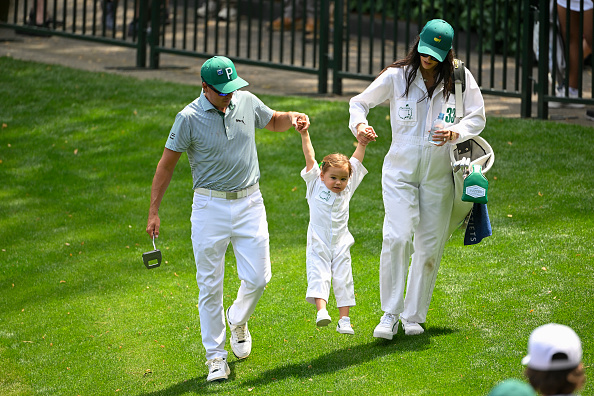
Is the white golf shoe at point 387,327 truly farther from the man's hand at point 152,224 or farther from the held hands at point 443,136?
the man's hand at point 152,224

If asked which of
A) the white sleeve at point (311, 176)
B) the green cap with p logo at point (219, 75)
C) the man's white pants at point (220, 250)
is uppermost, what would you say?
the green cap with p logo at point (219, 75)

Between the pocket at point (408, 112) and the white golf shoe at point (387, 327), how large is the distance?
1.45m

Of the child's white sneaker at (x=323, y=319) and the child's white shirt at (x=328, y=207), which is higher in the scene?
the child's white shirt at (x=328, y=207)

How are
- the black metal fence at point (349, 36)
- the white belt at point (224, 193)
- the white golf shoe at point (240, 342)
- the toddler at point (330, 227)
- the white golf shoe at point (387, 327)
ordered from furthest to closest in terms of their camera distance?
the black metal fence at point (349, 36) → the white golf shoe at point (240, 342) → the white golf shoe at point (387, 327) → the toddler at point (330, 227) → the white belt at point (224, 193)

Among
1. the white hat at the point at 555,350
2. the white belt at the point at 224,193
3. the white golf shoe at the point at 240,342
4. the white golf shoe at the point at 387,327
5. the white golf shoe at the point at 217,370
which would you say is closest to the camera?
the white hat at the point at 555,350

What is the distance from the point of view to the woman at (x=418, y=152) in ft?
18.8

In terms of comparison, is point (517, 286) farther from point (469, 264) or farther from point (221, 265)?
point (221, 265)

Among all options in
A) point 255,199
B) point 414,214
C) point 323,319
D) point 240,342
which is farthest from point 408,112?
point 240,342

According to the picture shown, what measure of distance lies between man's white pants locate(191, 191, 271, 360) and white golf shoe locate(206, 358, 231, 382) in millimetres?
41

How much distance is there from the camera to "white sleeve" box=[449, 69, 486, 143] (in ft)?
18.7

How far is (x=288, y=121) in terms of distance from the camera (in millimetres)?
6023

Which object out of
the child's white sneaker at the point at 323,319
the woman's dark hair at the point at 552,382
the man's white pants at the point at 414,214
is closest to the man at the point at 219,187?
the child's white sneaker at the point at 323,319

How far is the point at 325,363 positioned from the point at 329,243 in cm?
89

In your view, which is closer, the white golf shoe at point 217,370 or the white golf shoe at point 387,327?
the white golf shoe at point 217,370
